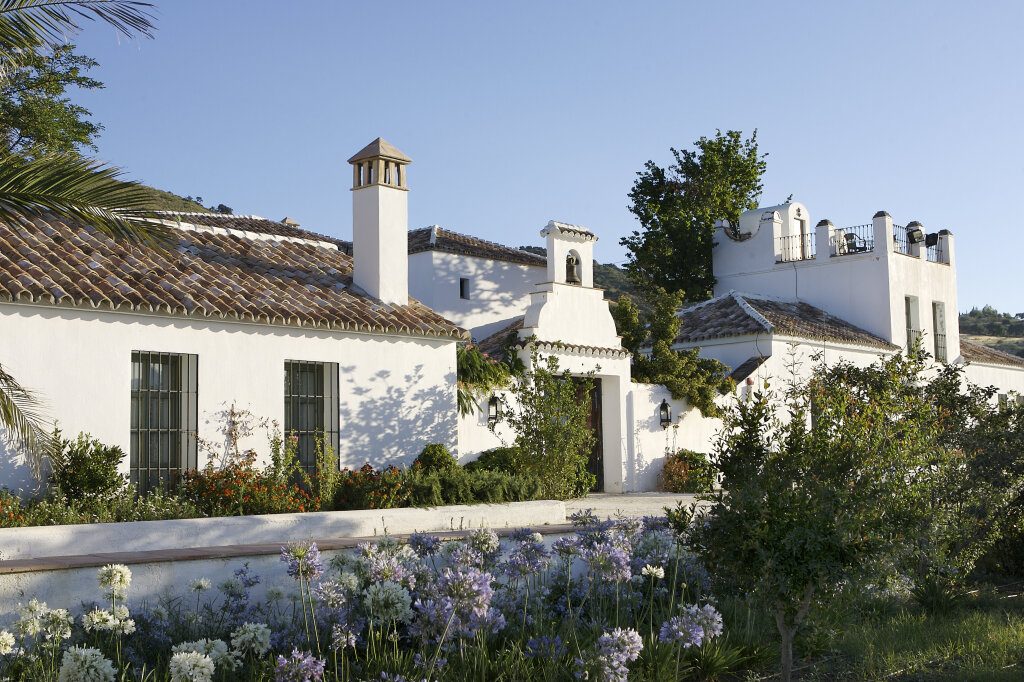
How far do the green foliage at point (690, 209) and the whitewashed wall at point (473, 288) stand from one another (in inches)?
289

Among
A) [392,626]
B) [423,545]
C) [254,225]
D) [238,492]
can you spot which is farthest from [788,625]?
[254,225]

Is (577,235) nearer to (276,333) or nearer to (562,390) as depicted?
(562,390)

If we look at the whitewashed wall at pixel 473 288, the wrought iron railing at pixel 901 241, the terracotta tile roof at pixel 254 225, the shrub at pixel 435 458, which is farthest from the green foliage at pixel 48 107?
the wrought iron railing at pixel 901 241

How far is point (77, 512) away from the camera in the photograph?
10.9 m

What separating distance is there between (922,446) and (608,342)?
12.7 metres

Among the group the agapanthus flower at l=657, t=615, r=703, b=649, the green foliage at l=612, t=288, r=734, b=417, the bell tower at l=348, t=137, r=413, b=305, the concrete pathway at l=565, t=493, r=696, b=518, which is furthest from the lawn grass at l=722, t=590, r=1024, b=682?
the green foliage at l=612, t=288, r=734, b=417

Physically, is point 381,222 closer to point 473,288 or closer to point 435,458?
point 435,458

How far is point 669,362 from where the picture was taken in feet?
66.1

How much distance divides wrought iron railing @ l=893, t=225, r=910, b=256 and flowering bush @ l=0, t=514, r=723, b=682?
75.3 feet

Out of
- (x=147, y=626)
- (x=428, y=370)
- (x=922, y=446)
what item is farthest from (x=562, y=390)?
(x=147, y=626)

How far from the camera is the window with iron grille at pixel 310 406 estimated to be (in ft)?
45.8

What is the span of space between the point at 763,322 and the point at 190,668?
68.1 ft

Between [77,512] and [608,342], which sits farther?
[608,342]

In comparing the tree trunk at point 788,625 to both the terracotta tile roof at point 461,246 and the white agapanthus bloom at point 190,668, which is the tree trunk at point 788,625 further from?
the terracotta tile roof at point 461,246
